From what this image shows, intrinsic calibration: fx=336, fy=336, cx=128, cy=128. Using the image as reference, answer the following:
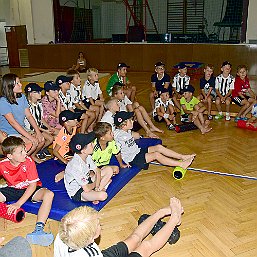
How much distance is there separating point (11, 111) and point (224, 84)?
12.1 ft

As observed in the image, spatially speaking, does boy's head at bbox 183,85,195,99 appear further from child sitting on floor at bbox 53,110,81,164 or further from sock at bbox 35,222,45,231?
sock at bbox 35,222,45,231

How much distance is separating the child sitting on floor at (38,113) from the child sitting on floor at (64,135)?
0.53 metres

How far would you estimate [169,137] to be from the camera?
4.92 m

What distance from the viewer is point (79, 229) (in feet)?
5.21

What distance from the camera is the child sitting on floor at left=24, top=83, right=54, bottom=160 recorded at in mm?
4031

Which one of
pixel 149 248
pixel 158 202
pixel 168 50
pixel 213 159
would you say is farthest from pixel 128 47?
pixel 149 248

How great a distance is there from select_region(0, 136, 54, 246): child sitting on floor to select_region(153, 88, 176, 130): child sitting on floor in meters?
2.91

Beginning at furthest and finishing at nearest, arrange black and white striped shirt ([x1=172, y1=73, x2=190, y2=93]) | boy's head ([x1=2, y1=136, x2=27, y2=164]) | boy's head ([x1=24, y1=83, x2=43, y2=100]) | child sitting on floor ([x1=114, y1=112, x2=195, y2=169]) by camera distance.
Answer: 1. black and white striped shirt ([x1=172, y1=73, x2=190, y2=93])
2. boy's head ([x1=24, y1=83, x2=43, y2=100])
3. child sitting on floor ([x1=114, y1=112, x2=195, y2=169])
4. boy's head ([x1=2, y1=136, x2=27, y2=164])

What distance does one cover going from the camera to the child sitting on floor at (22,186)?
255 centimetres

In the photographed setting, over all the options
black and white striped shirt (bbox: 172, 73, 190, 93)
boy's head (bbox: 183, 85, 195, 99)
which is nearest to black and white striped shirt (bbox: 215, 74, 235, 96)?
black and white striped shirt (bbox: 172, 73, 190, 93)

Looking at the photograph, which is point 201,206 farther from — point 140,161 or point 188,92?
point 188,92

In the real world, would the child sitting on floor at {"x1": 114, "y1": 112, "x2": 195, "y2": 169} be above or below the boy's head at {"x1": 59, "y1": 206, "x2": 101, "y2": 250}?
below

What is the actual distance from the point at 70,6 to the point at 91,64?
2936 millimetres

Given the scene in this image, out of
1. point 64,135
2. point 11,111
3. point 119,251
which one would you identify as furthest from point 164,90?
point 119,251
